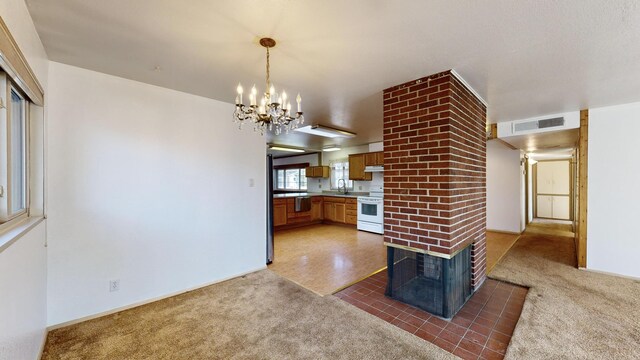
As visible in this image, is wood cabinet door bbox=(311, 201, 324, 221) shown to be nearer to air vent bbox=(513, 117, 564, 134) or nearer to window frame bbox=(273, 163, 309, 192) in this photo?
window frame bbox=(273, 163, 309, 192)

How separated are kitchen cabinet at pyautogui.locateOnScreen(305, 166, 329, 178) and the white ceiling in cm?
543

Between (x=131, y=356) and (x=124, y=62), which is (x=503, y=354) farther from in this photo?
(x=124, y=62)

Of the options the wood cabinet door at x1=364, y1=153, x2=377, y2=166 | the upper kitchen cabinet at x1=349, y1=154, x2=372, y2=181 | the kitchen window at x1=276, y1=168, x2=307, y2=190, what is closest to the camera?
the wood cabinet door at x1=364, y1=153, x2=377, y2=166

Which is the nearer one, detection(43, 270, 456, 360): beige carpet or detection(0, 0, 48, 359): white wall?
detection(0, 0, 48, 359): white wall

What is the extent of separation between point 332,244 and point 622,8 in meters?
4.53

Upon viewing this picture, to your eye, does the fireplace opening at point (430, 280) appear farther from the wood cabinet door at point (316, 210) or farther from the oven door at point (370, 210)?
the wood cabinet door at point (316, 210)

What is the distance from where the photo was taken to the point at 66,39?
1874 mm

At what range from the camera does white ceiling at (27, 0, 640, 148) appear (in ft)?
5.00

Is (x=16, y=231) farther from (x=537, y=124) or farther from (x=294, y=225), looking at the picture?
(x=537, y=124)

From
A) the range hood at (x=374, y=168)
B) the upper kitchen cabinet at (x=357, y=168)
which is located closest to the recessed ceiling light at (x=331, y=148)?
the upper kitchen cabinet at (x=357, y=168)

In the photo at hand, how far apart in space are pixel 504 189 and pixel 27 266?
25.4ft

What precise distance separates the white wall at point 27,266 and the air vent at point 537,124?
560 cm

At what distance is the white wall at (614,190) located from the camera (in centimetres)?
332

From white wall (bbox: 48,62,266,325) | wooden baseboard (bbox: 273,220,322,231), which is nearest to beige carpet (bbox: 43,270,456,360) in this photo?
white wall (bbox: 48,62,266,325)
